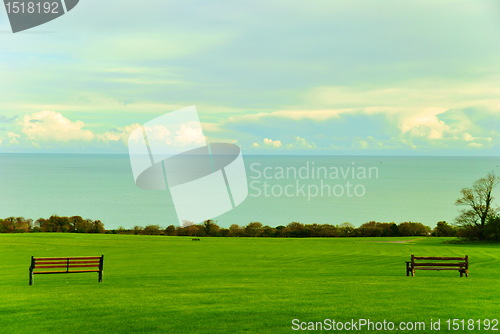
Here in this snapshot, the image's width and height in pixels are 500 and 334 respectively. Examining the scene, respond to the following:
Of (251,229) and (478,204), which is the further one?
(251,229)

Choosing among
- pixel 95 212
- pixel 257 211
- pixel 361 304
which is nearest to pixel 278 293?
pixel 361 304

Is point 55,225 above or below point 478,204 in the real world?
below

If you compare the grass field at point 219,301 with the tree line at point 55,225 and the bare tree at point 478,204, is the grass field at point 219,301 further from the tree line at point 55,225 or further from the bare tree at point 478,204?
the tree line at point 55,225

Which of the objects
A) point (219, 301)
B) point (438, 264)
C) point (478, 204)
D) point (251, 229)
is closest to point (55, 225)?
point (251, 229)

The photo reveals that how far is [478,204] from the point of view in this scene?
63.0 meters

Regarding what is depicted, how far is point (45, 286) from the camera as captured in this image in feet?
70.9

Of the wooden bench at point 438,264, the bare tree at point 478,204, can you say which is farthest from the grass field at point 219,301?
the bare tree at point 478,204

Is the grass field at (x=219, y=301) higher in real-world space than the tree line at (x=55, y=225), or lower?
lower

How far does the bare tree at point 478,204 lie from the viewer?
6162 centimetres

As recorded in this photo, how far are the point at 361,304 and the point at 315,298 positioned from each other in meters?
1.76

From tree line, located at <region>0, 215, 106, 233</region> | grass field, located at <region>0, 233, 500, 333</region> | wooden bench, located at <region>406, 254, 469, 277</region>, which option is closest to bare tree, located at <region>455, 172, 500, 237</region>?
grass field, located at <region>0, 233, 500, 333</region>

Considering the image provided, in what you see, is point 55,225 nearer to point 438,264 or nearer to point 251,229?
point 251,229

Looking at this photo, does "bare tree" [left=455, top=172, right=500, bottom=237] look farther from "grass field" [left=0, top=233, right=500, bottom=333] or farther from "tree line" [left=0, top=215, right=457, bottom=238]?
"grass field" [left=0, top=233, right=500, bottom=333]

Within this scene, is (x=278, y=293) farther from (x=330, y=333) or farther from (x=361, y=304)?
(x=330, y=333)
